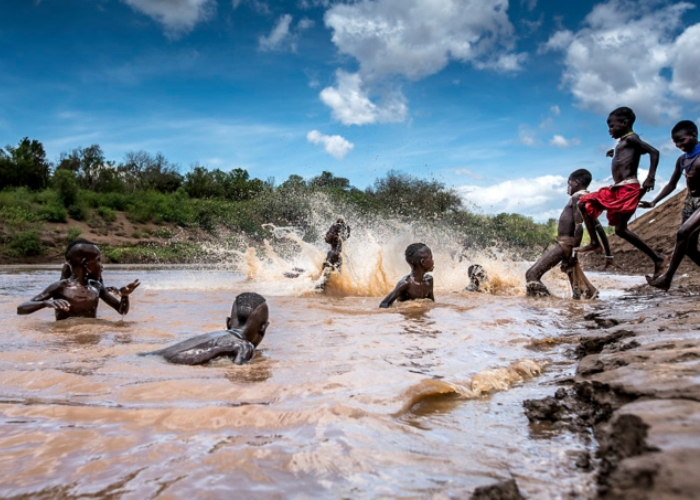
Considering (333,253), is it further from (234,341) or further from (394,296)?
(234,341)

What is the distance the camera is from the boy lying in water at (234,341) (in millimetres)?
3891

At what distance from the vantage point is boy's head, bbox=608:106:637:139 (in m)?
6.80

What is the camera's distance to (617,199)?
655 centimetres

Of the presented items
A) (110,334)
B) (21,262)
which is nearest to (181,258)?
(21,262)

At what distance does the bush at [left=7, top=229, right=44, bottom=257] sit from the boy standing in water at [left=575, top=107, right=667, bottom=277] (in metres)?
27.6

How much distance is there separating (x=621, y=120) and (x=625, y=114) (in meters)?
0.09

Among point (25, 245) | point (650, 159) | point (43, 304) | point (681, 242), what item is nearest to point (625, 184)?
point (650, 159)

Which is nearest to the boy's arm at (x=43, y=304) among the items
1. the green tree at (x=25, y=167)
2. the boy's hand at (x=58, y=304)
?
the boy's hand at (x=58, y=304)

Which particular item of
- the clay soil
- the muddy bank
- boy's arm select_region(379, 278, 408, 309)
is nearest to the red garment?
the clay soil

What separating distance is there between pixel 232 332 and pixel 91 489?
2397mm

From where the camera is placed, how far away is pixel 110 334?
5.09 meters

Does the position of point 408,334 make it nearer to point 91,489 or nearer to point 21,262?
point 91,489

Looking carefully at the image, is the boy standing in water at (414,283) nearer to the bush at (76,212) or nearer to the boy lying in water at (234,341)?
the boy lying in water at (234,341)

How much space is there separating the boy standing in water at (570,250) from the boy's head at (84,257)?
6.18 m
